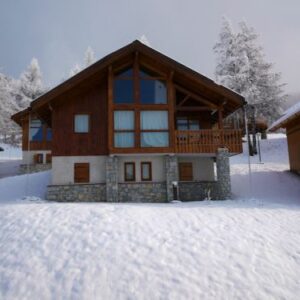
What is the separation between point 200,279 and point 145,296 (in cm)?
132

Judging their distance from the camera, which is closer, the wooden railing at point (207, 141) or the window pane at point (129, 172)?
the wooden railing at point (207, 141)

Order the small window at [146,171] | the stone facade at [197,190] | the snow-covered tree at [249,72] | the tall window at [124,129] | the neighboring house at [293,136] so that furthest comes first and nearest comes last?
the snow-covered tree at [249,72]
the neighboring house at [293,136]
the stone facade at [197,190]
the small window at [146,171]
the tall window at [124,129]

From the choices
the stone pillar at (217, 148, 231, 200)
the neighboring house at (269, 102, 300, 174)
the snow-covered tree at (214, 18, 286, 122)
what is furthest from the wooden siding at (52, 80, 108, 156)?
the snow-covered tree at (214, 18, 286, 122)

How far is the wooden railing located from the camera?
15359 mm

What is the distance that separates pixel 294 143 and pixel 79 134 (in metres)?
13.8

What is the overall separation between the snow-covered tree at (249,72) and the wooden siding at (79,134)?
15114 millimetres

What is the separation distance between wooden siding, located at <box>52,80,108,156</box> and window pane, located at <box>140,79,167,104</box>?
226cm

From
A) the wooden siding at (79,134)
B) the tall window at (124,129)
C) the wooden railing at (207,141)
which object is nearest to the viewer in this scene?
the tall window at (124,129)

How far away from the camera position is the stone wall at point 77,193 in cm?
1503

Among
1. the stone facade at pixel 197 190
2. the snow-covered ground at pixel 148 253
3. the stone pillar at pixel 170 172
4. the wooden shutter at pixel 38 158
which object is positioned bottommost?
the snow-covered ground at pixel 148 253

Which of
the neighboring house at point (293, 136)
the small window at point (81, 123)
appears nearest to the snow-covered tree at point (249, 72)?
the neighboring house at point (293, 136)

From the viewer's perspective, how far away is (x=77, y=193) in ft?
49.9

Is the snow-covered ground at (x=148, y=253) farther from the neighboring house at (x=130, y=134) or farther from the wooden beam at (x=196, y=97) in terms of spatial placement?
the wooden beam at (x=196, y=97)

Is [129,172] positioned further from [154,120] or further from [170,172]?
[154,120]
